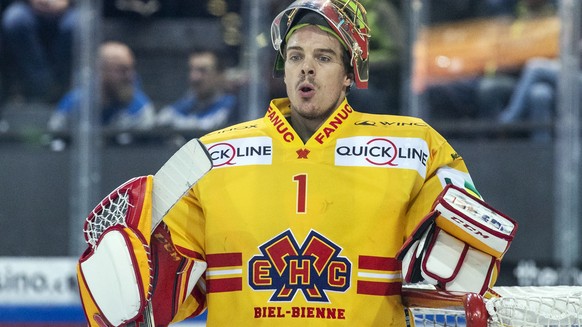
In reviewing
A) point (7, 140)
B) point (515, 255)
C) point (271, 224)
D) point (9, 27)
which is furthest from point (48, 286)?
point (271, 224)

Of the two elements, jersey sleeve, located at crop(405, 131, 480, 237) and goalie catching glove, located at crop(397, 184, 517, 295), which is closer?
goalie catching glove, located at crop(397, 184, 517, 295)

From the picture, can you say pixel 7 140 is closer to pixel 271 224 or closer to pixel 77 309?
pixel 77 309

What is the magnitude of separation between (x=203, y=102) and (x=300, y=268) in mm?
3555

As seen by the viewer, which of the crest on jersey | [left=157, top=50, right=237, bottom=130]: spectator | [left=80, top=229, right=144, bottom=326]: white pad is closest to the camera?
[left=80, top=229, right=144, bottom=326]: white pad

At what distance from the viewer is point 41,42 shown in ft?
20.2

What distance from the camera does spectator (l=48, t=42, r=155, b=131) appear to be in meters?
6.06

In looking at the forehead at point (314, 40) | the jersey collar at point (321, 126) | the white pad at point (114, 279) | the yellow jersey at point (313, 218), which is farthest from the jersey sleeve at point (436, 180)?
the white pad at point (114, 279)

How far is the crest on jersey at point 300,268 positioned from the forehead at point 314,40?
44 centimetres

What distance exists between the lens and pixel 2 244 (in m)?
6.09

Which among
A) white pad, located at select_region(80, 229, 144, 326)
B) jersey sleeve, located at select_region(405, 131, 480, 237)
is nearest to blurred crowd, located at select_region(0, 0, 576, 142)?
jersey sleeve, located at select_region(405, 131, 480, 237)

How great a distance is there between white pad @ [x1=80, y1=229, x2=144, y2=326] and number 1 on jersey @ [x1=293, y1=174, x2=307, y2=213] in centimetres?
42

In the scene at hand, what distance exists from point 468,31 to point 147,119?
70.0 inches

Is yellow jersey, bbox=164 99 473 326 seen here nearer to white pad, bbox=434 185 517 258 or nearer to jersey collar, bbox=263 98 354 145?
jersey collar, bbox=263 98 354 145

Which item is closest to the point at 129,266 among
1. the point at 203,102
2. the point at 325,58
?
the point at 325,58
